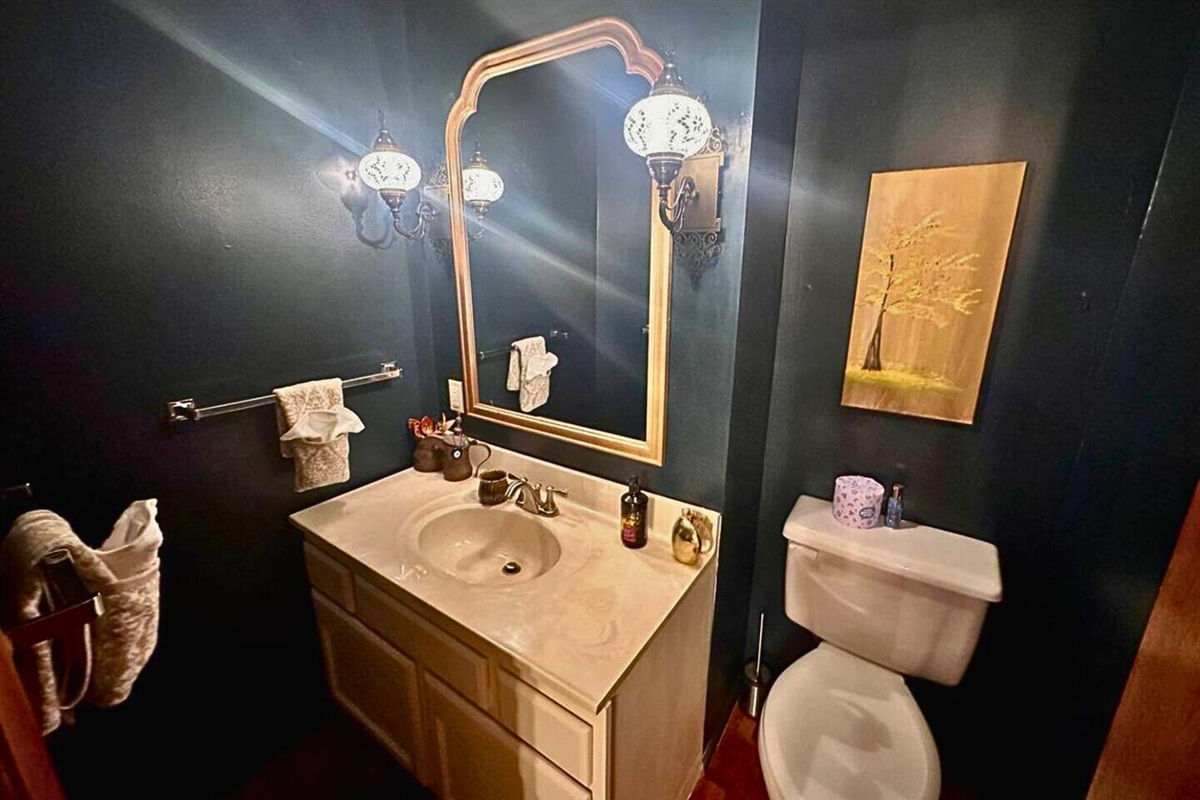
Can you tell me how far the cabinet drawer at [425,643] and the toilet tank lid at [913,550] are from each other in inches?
32.6

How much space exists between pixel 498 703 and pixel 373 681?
56 centimetres

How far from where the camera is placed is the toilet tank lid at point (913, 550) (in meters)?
1.08

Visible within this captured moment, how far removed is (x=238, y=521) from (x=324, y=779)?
32.6 inches

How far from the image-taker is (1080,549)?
100 cm

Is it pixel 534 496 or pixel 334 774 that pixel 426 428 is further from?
pixel 334 774

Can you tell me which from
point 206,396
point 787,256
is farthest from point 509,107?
point 206,396

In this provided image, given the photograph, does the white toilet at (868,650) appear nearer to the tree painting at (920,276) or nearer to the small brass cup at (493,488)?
the tree painting at (920,276)

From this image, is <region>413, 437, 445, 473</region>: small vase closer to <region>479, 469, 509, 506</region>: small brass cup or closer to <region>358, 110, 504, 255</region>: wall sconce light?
<region>479, 469, 509, 506</region>: small brass cup

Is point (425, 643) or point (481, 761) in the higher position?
point (425, 643)

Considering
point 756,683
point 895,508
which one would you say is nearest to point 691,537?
point 895,508


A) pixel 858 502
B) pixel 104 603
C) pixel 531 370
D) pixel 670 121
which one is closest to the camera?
pixel 104 603

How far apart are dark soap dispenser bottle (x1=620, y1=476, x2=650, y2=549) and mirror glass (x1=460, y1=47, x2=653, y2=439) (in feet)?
0.50

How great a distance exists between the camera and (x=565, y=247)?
132 centimetres

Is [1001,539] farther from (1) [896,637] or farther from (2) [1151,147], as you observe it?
(2) [1151,147]
